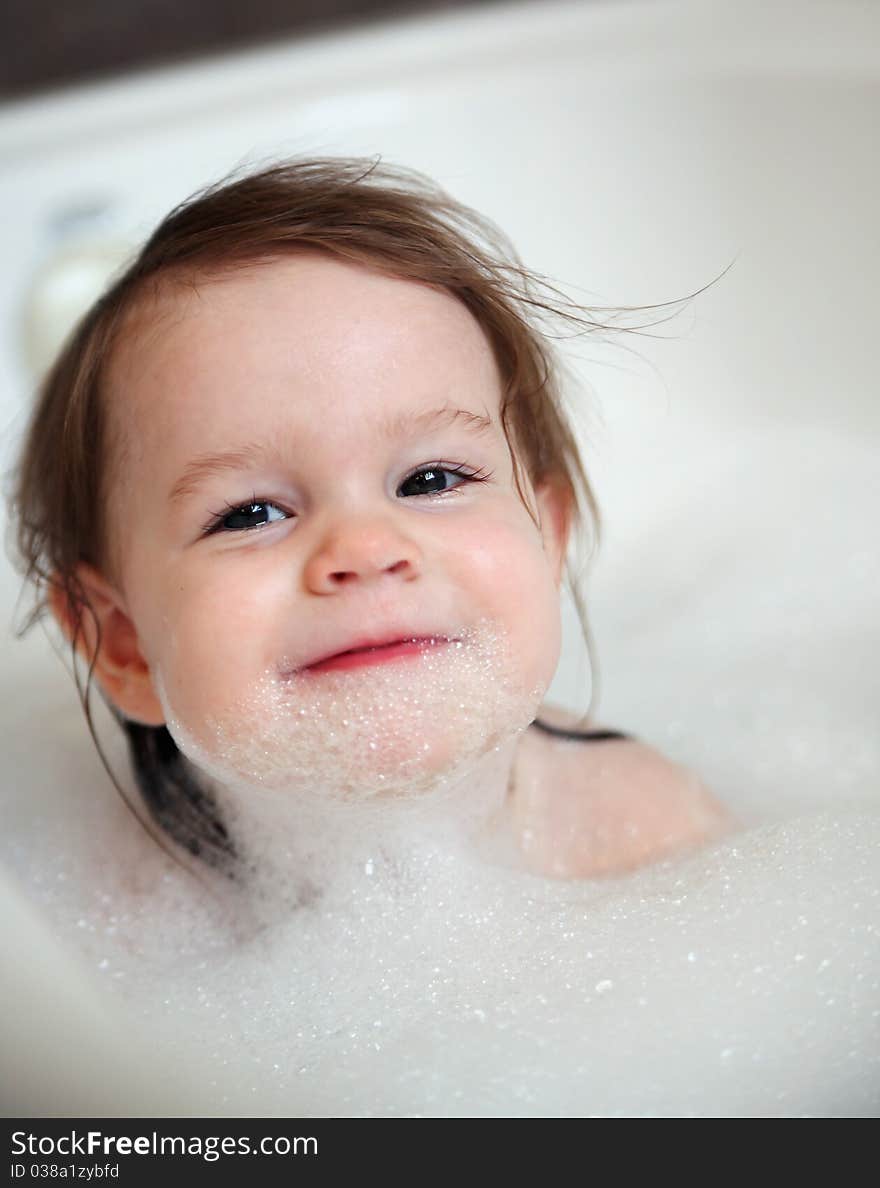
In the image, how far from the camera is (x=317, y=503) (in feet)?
2.32

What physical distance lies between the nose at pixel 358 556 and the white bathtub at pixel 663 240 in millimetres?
531

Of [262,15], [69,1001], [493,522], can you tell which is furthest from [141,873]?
[262,15]

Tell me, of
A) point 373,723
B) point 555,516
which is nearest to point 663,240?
point 555,516

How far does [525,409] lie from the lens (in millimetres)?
842

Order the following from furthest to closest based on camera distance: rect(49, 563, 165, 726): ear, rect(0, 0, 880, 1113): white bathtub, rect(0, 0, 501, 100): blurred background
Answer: rect(0, 0, 501, 100): blurred background, rect(0, 0, 880, 1113): white bathtub, rect(49, 563, 165, 726): ear

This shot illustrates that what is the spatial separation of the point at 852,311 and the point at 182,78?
0.78 m

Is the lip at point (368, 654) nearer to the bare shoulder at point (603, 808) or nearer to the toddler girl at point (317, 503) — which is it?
the toddler girl at point (317, 503)

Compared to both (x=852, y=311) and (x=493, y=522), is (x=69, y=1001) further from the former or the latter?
(x=852, y=311)

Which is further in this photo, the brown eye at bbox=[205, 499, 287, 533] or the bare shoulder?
the bare shoulder

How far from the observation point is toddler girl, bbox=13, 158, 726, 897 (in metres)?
0.70

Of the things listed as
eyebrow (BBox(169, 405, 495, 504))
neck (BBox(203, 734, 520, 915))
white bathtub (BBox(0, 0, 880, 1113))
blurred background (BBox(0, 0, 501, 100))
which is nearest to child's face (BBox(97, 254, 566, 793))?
eyebrow (BBox(169, 405, 495, 504))

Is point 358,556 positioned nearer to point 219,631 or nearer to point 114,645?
point 219,631

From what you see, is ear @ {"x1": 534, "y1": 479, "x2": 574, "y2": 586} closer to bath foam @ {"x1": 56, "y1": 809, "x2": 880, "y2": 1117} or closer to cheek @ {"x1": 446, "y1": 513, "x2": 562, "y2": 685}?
cheek @ {"x1": 446, "y1": 513, "x2": 562, "y2": 685}
